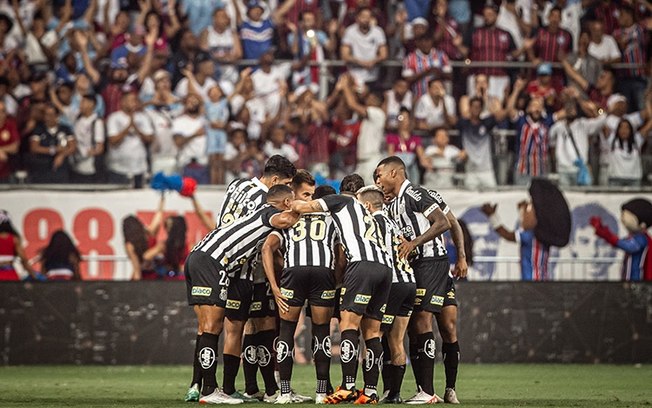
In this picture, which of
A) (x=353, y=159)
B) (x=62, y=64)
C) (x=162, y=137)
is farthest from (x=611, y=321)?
(x=62, y=64)

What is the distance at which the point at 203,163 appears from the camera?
17578 millimetres

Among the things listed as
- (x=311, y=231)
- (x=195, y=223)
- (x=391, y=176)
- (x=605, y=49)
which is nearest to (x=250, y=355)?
(x=311, y=231)

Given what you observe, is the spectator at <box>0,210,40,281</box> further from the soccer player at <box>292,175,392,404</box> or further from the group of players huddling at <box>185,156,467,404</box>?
the soccer player at <box>292,175,392,404</box>

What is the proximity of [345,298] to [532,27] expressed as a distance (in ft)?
36.6

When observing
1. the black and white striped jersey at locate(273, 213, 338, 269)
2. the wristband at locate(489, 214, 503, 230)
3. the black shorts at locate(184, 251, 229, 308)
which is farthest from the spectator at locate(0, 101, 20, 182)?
the black and white striped jersey at locate(273, 213, 338, 269)

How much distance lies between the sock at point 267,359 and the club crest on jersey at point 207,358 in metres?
0.63

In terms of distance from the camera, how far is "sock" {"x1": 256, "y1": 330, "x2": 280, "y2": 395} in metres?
10.5

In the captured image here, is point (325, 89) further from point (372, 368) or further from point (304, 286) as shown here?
point (372, 368)

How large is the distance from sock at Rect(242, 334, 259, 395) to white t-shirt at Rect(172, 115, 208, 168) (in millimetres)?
7328

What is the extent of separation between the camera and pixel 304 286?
32.5 feet

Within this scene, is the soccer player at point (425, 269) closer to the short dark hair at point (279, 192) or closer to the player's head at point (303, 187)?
the player's head at point (303, 187)

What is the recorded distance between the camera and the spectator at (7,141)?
1745cm

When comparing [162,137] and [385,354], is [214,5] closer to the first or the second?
[162,137]

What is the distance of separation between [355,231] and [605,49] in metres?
11.1
